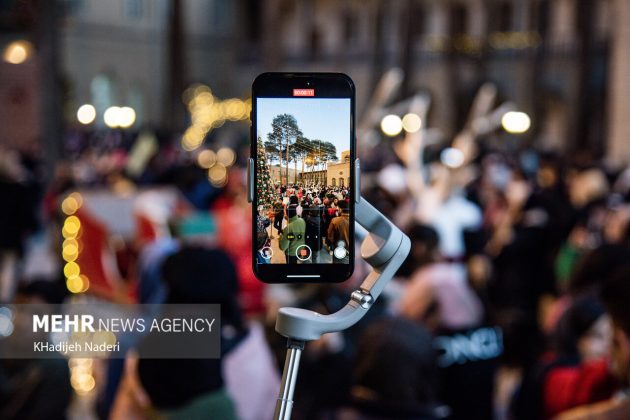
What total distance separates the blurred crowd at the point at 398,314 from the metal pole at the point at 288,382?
0.17 metres

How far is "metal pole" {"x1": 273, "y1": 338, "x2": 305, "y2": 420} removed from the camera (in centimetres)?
132

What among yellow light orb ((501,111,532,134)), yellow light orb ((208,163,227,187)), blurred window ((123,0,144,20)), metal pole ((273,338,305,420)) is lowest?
yellow light orb ((208,163,227,187))

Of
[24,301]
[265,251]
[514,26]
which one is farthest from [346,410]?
[514,26]

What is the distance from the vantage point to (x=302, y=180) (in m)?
1.41

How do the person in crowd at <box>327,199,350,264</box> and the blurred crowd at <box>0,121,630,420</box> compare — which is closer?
the person in crowd at <box>327,199,350,264</box>

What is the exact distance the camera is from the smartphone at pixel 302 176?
1.39m

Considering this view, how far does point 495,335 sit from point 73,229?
10.6 feet

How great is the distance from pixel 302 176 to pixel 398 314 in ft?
9.54

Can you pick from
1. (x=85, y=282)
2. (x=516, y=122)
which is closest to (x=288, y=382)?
(x=85, y=282)

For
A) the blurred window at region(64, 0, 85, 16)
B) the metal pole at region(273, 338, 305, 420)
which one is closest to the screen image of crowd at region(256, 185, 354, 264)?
the metal pole at region(273, 338, 305, 420)

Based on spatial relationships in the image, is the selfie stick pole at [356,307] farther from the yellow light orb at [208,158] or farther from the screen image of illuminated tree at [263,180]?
the yellow light orb at [208,158]

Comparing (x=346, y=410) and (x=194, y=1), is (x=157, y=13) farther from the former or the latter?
(x=346, y=410)

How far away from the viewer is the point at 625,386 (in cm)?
271

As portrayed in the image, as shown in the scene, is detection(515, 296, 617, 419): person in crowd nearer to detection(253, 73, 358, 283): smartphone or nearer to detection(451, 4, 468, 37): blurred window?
detection(253, 73, 358, 283): smartphone
